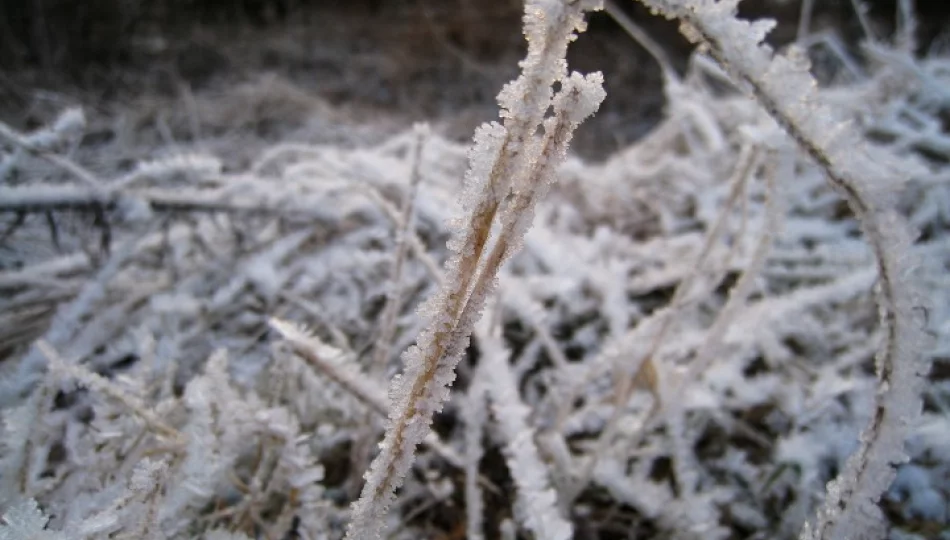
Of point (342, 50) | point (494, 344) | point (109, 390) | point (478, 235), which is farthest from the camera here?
point (342, 50)

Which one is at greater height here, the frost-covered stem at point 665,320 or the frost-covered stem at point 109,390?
the frost-covered stem at point 665,320

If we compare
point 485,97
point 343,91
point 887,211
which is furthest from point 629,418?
point 343,91

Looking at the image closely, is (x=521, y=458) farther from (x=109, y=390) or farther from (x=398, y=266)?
(x=109, y=390)

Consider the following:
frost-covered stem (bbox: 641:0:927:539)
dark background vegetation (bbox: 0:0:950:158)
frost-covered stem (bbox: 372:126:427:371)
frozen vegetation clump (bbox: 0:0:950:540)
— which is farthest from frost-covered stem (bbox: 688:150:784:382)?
dark background vegetation (bbox: 0:0:950:158)

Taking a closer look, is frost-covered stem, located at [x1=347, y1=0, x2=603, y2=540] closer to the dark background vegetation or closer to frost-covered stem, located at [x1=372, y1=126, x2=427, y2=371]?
frost-covered stem, located at [x1=372, y1=126, x2=427, y2=371]

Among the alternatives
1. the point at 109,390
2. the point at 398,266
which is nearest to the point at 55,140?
the point at 109,390

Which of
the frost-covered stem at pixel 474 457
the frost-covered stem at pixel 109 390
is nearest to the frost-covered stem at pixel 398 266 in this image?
the frost-covered stem at pixel 474 457

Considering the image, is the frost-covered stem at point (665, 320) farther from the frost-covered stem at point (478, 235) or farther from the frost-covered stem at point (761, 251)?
the frost-covered stem at point (478, 235)

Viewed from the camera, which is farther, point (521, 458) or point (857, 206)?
point (521, 458)
